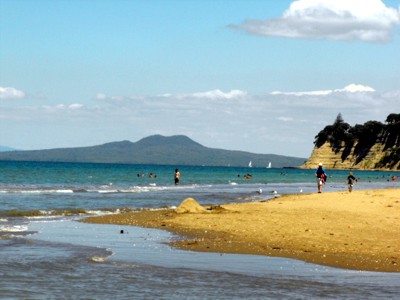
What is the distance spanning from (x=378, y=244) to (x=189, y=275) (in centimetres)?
712

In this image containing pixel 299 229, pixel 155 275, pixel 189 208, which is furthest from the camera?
pixel 189 208

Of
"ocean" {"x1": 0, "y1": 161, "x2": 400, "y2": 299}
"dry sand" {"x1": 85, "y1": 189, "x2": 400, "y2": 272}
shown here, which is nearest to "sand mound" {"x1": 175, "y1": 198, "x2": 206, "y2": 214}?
"dry sand" {"x1": 85, "y1": 189, "x2": 400, "y2": 272}

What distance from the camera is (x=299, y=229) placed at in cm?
2303

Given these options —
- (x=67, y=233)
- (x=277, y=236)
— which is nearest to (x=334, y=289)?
(x=277, y=236)

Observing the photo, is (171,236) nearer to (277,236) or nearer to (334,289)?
(277,236)

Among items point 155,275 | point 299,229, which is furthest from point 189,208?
point 155,275

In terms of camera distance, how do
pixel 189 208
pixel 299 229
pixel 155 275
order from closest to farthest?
pixel 155 275, pixel 299 229, pixel 189 208

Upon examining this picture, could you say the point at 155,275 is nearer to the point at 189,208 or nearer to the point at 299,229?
the point at 299,229

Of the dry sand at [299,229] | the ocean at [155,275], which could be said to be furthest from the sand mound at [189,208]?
the ocean at [155,275]

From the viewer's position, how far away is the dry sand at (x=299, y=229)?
58.3 ft

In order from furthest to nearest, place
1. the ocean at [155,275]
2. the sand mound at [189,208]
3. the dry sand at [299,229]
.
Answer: the sand mound at [189,208] < the dry sand at [299,229] < the ocean at [155,275]

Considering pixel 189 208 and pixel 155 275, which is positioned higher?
pixel 189 208

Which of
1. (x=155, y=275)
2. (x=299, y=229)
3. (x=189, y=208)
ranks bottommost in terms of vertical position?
(x=155, y=275)

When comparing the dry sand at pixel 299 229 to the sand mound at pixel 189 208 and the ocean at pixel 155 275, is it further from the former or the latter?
the ocean at pixel 155 275
